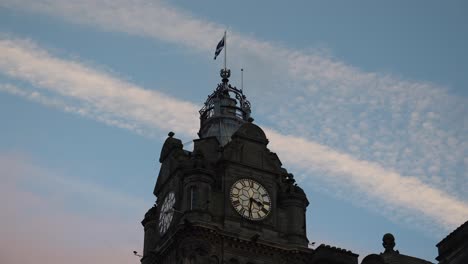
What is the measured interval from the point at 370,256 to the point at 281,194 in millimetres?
25698

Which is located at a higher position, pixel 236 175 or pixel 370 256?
pixel 236 175

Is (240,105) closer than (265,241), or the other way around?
(265,241)

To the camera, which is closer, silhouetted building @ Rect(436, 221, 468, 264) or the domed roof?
silhouetted building @ Rect(436, 221, 468, 264)

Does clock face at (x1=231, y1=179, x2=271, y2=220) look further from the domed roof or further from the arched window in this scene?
the domed roof

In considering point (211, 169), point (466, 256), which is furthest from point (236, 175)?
point (466, 256)

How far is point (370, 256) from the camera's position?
226 feet

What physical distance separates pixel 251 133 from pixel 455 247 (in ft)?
143

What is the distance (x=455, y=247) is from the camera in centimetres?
5391

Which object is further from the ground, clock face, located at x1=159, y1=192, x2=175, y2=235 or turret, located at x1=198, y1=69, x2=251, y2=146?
turret, located at x1=198, y1=69, x2=251, y2=146

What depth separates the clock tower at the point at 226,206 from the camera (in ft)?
284

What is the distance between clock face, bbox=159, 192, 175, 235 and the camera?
301ft

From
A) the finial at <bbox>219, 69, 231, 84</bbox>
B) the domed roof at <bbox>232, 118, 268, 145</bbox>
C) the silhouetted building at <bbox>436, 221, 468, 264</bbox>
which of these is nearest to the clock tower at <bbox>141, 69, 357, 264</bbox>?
the domed roof at <bbox>232, 118, 268, 145</bbox>

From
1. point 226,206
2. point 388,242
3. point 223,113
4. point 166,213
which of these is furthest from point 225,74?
point 388,242

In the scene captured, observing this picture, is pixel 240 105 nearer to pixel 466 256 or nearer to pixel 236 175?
pixel 236 175
